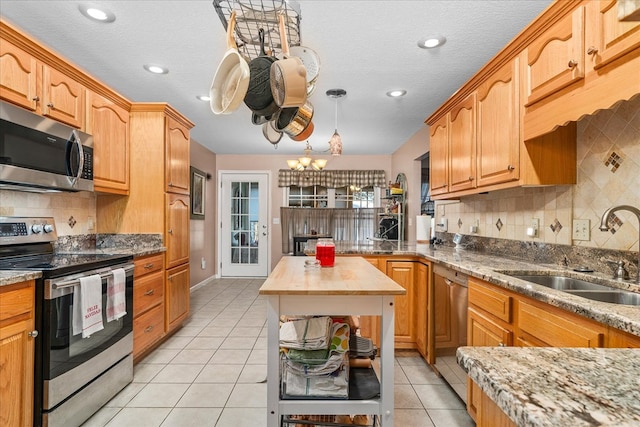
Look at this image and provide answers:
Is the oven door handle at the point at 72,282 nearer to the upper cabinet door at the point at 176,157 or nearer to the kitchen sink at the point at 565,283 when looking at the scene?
the upper cabinet door at the point at 176,157

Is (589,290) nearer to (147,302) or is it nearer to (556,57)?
(556,57)

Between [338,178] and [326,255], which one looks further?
[338,178]

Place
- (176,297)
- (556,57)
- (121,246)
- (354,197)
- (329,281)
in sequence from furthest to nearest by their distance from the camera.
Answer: (354,197) → (176,297) → (121,246) → (556,57) → (329,281)

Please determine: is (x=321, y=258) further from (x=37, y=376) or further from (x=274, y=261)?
(x=274, y=261)

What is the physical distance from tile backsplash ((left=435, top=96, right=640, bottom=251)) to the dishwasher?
60cm

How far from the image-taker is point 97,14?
6.60 feet

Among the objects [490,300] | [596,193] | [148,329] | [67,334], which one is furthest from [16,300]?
Answer: [596,193]

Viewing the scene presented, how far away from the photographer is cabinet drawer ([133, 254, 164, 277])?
259 centimetres

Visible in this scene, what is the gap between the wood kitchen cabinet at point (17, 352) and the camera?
1482mm

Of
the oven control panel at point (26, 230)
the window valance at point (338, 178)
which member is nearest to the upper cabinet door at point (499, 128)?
the oven control panel at point (26, 230)

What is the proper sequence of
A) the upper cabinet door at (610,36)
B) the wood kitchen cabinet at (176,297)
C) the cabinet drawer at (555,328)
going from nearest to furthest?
the cabinet drawer at (555,328), the upper cabinet door at (610,36), the wood kitchen cabinet at (176,297)

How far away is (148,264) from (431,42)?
277 cm

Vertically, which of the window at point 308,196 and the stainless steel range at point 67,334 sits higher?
the window at point 308,196

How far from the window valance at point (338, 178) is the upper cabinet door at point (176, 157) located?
288 centimetres
